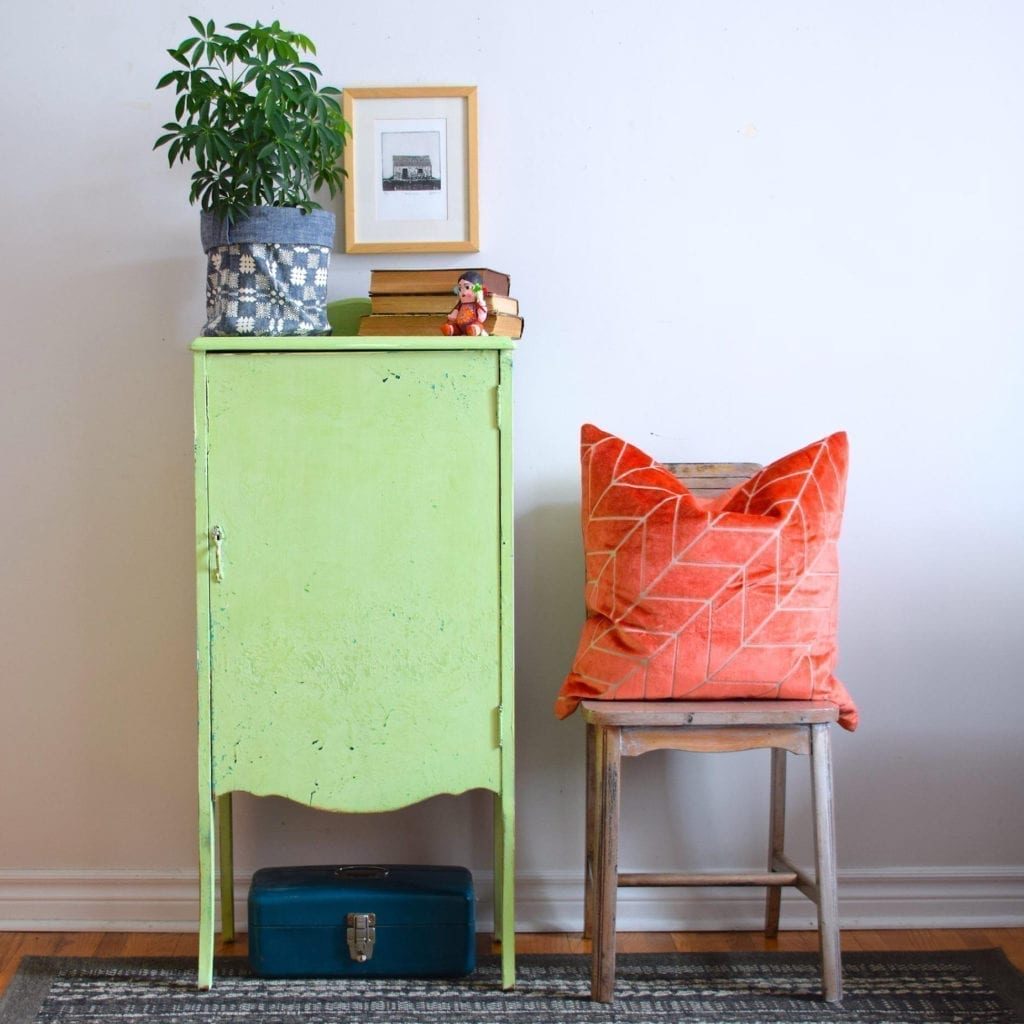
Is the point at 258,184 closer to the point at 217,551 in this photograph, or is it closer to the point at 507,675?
the point at 217,551

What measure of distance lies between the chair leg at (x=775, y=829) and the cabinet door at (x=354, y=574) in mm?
654

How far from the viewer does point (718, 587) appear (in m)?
2.00

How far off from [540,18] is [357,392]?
2.99ft

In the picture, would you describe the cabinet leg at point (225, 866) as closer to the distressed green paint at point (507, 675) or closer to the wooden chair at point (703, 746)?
the distressed green paint at point (507, 675)

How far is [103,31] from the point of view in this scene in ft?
7.69

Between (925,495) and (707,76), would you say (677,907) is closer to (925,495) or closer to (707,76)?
(925,495)

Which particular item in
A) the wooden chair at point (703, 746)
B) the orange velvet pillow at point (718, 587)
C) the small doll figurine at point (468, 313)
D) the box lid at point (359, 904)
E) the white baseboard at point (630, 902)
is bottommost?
the white baseboard at point (630, 902)

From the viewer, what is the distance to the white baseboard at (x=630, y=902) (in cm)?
242

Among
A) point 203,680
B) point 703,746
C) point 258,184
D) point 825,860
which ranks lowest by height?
point 825,860

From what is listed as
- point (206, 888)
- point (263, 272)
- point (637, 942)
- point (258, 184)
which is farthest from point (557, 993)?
point (258, 184)

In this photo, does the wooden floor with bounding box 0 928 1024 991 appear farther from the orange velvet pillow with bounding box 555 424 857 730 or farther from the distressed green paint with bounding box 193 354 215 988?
the orange velvet pillow with bounding box 555 424 857 730

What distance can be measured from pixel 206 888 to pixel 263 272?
43.3 inches

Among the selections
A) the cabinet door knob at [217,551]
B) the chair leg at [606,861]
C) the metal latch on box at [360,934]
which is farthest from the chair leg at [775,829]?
the cabinet door knob at [217,551]

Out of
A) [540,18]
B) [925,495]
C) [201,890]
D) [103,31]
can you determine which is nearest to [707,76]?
[540,18]
